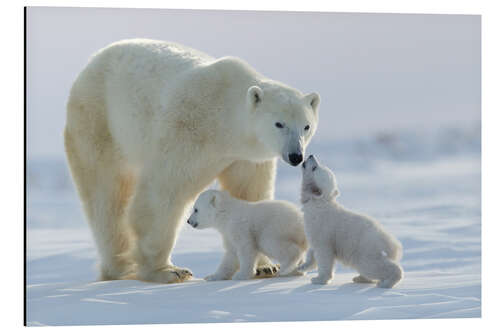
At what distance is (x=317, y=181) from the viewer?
485 cm

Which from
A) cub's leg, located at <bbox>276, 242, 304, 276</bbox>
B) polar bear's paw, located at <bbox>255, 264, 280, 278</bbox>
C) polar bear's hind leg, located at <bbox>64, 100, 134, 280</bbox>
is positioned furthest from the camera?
polar bear's hind leg, located at <bbox>64, 100, 134, 280</bbox>

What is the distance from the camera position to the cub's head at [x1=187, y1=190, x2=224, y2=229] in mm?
5246

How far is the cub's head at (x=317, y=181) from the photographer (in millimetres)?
4848

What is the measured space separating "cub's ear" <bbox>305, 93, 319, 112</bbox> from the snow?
3.66 feet

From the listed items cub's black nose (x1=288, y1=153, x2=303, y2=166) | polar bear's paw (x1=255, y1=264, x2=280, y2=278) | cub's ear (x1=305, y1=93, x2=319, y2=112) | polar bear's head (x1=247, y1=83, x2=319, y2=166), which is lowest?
polar bear's paw (x1=255, y1=264, x2=280, y2=278)

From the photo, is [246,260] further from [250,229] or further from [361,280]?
[361,280]

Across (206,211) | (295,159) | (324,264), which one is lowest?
(324,264)

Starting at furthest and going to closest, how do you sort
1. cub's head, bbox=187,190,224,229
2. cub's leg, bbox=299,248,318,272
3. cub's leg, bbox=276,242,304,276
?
cub's head, bbox=187,190,224,229
cub's leg, bbox=276,242,304,276
cub's leg, bbox=299,248,318,272

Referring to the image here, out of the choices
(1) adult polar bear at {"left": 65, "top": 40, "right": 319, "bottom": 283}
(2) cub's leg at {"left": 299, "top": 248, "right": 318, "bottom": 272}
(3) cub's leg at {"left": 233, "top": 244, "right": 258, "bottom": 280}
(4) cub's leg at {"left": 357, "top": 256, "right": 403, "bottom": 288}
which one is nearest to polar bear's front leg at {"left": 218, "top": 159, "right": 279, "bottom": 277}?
(1) adult polar bear at {"left": 65, "top": 40, "right": 319, "bottom": 283}

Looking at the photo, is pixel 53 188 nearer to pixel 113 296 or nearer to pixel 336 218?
pixel 113 296

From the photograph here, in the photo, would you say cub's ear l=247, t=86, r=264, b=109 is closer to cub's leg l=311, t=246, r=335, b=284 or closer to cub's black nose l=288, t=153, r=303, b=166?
cub's black nose l=288, t=153, r=303, b=166

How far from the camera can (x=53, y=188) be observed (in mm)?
7535

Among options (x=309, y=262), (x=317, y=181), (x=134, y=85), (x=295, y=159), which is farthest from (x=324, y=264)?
(x=134, y=85)

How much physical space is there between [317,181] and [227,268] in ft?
3.02
